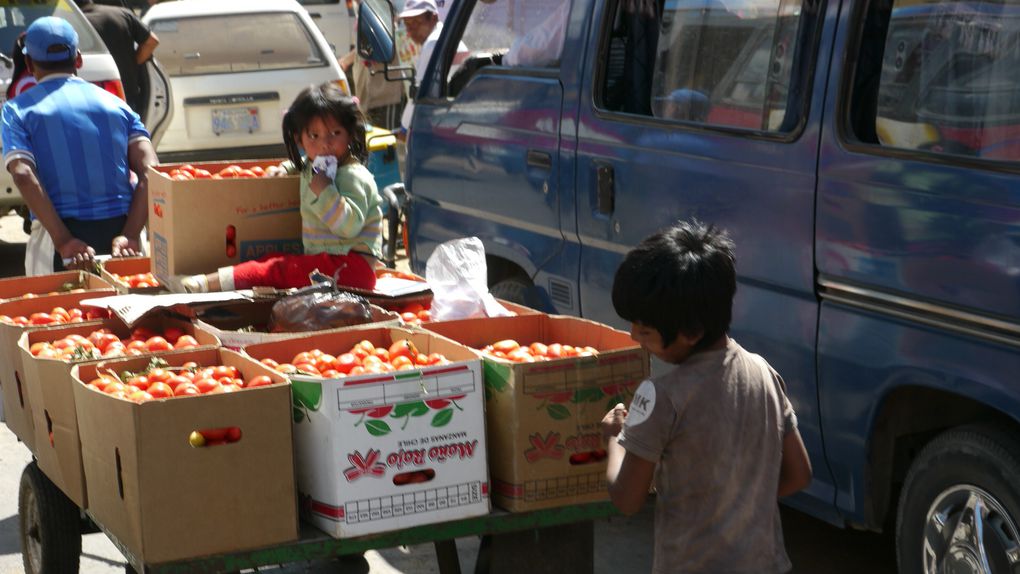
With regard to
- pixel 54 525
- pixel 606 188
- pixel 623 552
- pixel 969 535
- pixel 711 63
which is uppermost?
pixel 711 63

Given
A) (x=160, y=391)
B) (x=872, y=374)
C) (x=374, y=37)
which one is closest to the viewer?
(x=160, y=391)

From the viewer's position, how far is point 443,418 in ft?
11.6

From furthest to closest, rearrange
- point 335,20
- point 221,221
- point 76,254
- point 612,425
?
point 335,20 < point 76,254 < point 221,221 < point 612,425

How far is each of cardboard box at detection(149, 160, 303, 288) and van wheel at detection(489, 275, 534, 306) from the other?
1.19m

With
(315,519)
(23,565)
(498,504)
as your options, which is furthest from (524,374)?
(23,565)

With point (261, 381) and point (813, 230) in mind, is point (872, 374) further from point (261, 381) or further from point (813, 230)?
point (261, 381)

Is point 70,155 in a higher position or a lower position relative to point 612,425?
higher

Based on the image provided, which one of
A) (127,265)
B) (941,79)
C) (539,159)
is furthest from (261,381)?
(539,159)

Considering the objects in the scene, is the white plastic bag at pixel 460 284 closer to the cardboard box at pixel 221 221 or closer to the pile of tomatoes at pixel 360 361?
the pile of tomatoes at pixel 360 361

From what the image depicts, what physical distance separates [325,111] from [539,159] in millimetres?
1157

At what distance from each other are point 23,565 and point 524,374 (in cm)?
252

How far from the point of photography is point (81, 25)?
9.63 meters

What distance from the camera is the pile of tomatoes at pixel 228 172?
5.17 meters

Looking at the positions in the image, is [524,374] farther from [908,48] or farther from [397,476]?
[908,48]
